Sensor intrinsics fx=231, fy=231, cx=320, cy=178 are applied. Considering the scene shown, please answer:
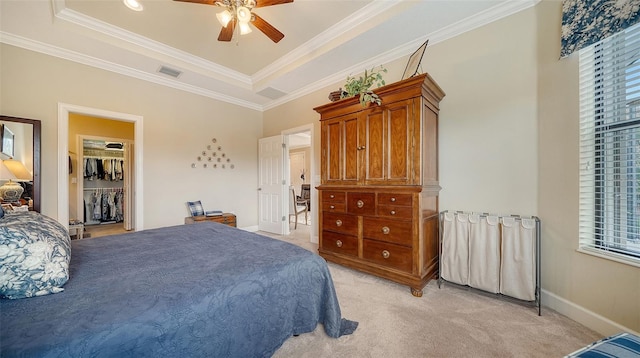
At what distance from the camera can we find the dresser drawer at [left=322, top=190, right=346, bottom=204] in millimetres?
2787

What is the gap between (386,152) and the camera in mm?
2447

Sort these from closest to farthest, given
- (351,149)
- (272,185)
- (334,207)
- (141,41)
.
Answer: (351,149) → (334,207) → (141,41) → (272,185)

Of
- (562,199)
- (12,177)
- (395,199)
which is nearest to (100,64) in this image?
(12,177)

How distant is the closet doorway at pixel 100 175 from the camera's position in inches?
195

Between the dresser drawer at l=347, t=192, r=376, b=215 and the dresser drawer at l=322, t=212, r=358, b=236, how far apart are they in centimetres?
9

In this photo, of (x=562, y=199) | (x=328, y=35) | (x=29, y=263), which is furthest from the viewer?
(x=328, y=35)

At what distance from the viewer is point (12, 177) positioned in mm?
2670

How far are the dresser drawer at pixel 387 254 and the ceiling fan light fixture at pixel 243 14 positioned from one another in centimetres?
248

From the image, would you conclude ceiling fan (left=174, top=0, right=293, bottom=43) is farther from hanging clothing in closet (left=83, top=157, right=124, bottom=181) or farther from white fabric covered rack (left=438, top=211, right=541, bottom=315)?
hanging clothing in closet (left=83, top=157, right=124, bottom=181)

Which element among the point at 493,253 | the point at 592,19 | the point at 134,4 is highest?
the point at 134,4

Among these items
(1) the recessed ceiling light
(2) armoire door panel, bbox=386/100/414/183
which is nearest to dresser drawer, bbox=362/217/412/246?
(2) armoire door panel, bbox=386/100/414/183

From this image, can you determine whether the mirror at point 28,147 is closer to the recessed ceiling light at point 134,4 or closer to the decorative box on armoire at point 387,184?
the recessed ceiling light at point 134,4

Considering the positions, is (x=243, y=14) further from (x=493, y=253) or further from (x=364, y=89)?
(x=493, y=253)

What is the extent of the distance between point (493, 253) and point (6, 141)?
5316mm
